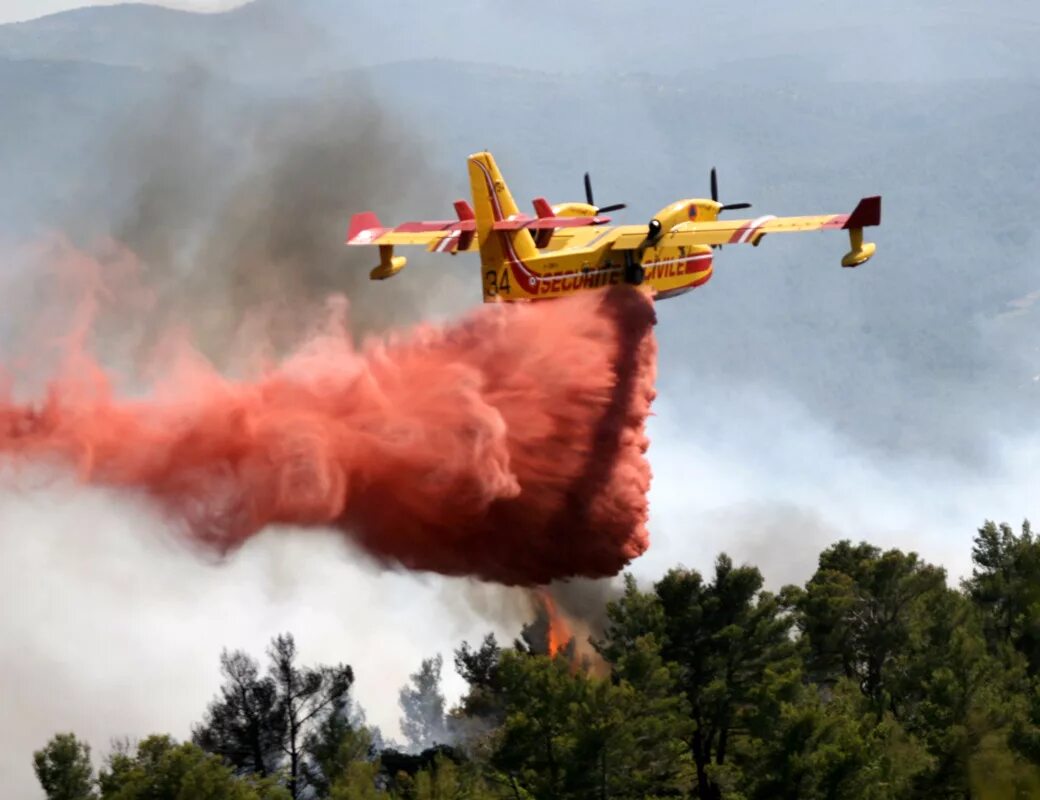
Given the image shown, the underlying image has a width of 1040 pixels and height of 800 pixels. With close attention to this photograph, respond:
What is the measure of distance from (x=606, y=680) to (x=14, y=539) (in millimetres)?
37926

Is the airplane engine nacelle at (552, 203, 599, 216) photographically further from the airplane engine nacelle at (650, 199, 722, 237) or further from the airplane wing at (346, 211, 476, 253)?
the airplane engine nacelle at (650, 199, 722, 237)

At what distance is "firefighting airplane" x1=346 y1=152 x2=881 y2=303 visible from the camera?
53125 mm

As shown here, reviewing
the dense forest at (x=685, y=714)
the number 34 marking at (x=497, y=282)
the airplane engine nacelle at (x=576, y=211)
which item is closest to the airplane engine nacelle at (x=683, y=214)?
the airplane engine nacelle at (x=576, y=211)

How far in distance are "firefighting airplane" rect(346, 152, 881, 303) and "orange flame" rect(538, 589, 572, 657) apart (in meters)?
12.4

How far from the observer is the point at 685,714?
4969 cm

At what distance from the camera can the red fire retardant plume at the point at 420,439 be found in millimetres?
44281

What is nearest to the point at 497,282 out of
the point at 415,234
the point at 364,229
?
the point at 415,234

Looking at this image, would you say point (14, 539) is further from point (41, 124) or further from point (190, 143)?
point (41, 124)

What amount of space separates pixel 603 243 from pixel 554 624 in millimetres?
15411

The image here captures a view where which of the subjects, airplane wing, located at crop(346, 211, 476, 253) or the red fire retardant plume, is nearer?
the red fire retardant plume

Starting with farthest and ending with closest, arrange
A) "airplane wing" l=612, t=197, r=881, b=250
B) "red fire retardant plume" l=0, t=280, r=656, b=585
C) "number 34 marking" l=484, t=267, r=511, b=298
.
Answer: "number 34 marking" l=484, t=267, r=511, b=298, "airplane wing" l=612, t=197, r=881, b=250, "red fire retardant plume" l=0, t=280, r=656, b=585

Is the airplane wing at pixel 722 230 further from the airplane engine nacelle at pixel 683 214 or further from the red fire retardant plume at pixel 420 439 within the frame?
the red fire retardant plume at pixel 420 439

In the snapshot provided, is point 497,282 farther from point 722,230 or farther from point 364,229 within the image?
point 364,229

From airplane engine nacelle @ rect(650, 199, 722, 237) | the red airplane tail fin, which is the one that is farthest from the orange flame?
airplane engine nacelle @ rect(650, 199, 722, 237)
